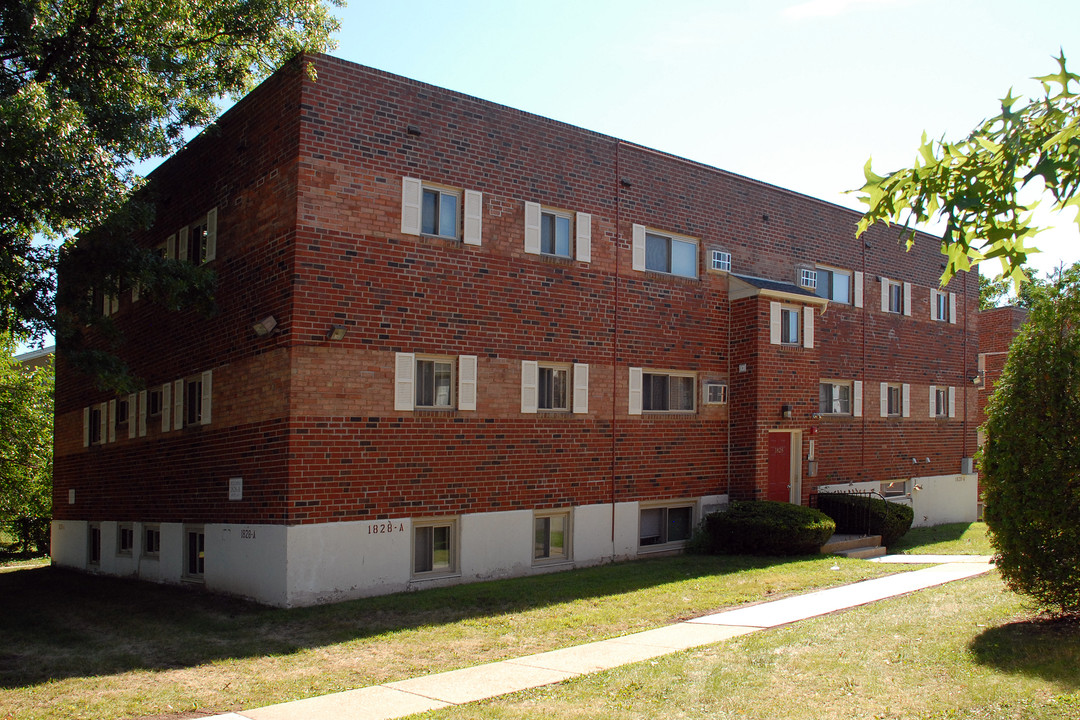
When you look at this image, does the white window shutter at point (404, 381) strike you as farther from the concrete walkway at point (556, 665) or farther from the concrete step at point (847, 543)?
the concrete step at point (847, 543)

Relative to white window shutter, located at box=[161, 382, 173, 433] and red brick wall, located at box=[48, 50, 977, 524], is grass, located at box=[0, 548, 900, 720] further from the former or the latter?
white window shutter, located at box=[161, 382, 173, 433]

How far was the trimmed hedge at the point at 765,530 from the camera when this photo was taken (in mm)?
16344

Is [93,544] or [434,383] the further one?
[93,544]

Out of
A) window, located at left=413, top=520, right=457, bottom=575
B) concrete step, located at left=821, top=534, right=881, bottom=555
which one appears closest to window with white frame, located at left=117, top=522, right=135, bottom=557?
window, located at left=413, top=520, right=457, bottom=575

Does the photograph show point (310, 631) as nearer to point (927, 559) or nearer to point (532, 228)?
point (532, 228)

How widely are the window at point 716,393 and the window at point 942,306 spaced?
30.5ft

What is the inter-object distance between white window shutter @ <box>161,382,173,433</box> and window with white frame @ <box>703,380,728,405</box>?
34.6 feet

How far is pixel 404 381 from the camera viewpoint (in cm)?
1401

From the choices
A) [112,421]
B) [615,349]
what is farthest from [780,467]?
[112,421]

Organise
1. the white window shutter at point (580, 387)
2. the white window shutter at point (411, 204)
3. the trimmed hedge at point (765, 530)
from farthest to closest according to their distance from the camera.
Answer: the trimmed hedge at point (765, 530), the white window shutter at point (580, 387), the white window shutter at point (411, 204)

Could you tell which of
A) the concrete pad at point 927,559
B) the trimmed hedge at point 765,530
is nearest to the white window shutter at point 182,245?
the trimmed hedge at point 765,530

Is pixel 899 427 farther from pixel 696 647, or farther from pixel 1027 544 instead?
pixel 696 647

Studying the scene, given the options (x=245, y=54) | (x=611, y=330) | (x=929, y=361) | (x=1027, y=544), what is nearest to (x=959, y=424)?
(x=929, y=361)

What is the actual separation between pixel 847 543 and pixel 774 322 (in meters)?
4.65
